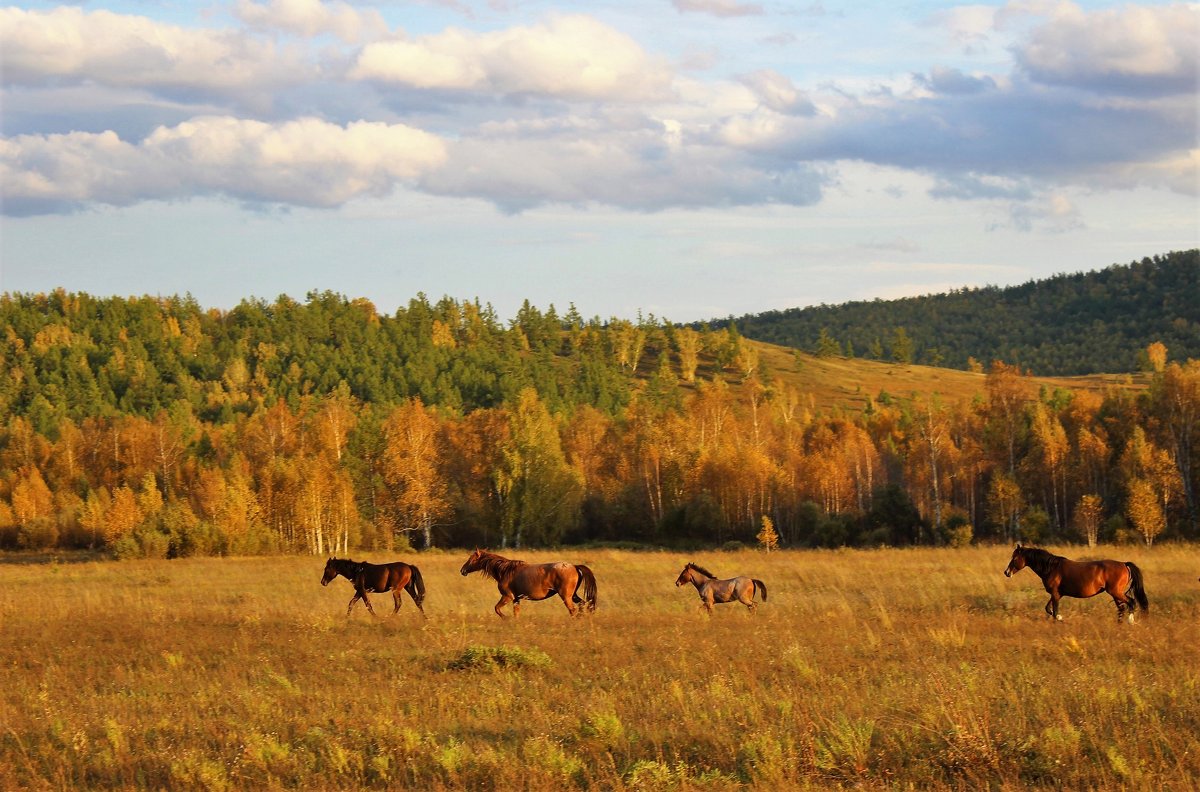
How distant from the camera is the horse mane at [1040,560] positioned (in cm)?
1908

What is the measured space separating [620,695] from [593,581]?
8.23 m

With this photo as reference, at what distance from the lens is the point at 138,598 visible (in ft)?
90.0

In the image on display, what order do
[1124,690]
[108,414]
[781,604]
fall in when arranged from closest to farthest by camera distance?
1. [1124,690]
2. [781,604]
3. [108,414]

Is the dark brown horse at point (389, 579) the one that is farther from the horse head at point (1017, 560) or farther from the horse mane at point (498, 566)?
the horse head at point (1017, 560)

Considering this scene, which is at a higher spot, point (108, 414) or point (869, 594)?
point (108, 414)

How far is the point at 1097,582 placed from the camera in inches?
728

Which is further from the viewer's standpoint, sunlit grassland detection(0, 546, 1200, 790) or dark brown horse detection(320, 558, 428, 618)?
dark brown horse detection(320, 558, 428, 618)

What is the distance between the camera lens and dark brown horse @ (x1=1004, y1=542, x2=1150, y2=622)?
18.3m

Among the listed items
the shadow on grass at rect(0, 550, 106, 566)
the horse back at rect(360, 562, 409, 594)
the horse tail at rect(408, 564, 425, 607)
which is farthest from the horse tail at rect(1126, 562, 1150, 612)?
the shadow on grass at rect(0, 550, 106, 566)

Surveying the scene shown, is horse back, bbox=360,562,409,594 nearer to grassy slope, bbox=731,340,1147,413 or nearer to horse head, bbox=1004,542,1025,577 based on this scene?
horse head, bbox=1004,542,1025,577

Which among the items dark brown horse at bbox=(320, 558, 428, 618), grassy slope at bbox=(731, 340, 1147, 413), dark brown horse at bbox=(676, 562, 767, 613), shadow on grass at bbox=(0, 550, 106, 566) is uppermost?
grassy slope at bbox=(731, 340, 1147, 413)

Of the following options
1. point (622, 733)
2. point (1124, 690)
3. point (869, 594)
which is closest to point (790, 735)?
point (622, 733)

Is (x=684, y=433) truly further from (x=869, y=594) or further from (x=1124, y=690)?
(x=1124, y=690)

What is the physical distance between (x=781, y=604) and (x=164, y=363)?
162 meters
